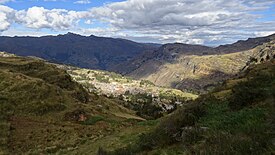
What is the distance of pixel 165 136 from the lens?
687 inches

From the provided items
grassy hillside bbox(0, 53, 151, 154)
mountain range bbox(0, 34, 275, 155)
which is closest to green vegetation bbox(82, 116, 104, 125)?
grassy hillside bbox(0, 53, 151, 154)

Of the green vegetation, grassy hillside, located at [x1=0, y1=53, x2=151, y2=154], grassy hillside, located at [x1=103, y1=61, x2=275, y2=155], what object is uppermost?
grassy hillside, located at [x1=103, y1=61, x2=275, y2=155]

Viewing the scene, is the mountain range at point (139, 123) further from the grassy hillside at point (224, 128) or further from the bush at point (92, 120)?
the bush at point (92, 120)

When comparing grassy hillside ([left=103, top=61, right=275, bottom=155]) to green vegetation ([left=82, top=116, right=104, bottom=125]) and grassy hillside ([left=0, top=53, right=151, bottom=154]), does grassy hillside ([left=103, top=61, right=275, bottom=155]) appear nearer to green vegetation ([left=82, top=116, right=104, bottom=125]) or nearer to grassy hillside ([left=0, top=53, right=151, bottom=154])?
grassy hillside ([left=0, top=53, right=151, bottom=154])

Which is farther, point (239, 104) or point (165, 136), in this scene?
point (239, 104)

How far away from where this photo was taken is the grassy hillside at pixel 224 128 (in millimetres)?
10055

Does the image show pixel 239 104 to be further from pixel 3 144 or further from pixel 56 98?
pixel 56 98

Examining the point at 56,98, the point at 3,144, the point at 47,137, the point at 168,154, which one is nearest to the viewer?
the point at 168,154

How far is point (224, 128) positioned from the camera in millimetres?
14820

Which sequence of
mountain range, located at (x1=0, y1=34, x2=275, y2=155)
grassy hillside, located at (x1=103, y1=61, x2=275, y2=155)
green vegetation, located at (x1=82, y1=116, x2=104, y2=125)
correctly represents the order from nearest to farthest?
1. grassy hillside, located at (x1=103, y1=61, x2=275, y2=155)
2. mountain range, located at (x1=0, y1=34, x2=275, y2=155)
3. green vegetation, located at (x1=82, y1=116, x2=104, y2=125)

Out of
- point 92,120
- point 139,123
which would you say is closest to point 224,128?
point 139,123

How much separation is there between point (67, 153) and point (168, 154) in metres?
15.5

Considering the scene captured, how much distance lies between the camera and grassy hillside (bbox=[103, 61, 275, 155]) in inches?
396

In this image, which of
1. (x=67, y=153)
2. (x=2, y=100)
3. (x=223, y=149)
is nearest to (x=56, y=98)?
(x=2, y=100)
